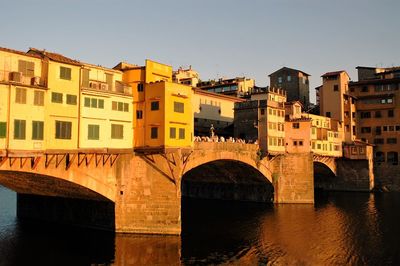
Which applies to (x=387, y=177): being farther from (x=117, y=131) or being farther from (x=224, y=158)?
(x=117, y=131)

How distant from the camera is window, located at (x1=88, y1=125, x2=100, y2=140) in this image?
45.4 metres

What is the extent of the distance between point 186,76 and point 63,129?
87.4 metres

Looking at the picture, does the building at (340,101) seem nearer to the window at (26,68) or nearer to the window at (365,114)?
the window at (365,114)

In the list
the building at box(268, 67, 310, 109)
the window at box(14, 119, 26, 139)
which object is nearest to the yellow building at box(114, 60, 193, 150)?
the window at box(14, 119, 26, 139)

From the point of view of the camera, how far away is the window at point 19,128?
38344mm

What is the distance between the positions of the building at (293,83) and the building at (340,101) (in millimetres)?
14871

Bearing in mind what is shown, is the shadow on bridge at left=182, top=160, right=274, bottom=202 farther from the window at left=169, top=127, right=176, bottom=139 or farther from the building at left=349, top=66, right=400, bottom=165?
the building at left=349, top=66, right=400, bottom=165

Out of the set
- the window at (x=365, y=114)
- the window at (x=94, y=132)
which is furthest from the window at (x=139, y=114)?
the window at (x=365, y=114)

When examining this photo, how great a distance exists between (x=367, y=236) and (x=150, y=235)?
2919 centimetres

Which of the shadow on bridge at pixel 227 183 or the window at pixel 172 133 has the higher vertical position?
the window at pixel 172 133

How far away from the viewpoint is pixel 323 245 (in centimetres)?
4878

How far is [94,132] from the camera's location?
4584cm

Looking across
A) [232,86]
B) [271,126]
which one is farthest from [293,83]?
[271,126]

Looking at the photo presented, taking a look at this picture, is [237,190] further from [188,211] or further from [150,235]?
[150,235]
